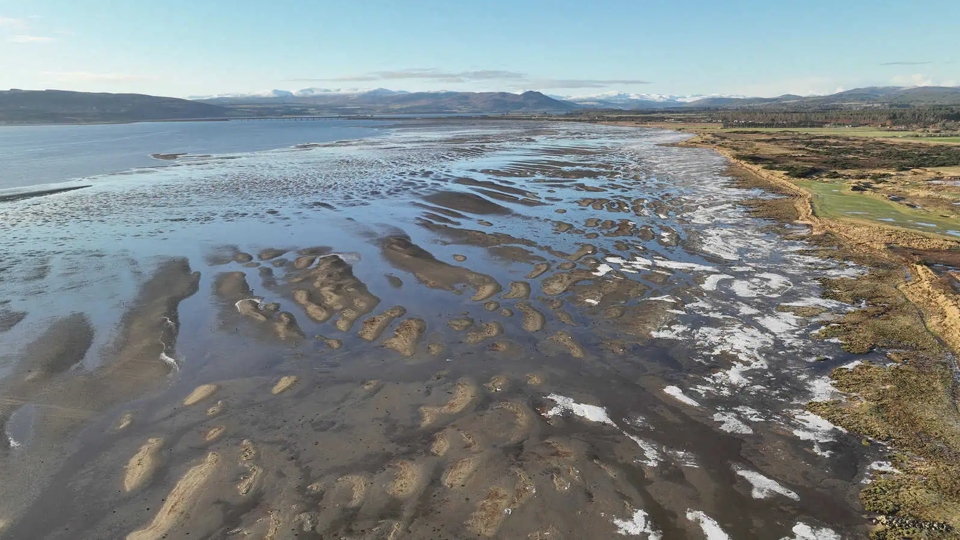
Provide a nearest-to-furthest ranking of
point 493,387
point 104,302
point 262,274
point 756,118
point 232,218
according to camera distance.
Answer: point 493,387 → point 104,302 → point 262,274 → point 232,218 → point 756,118

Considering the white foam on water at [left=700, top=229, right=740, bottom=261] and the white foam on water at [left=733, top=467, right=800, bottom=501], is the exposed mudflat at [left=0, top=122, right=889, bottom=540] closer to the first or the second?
the white foam on water at [left=733, top=467, right=800, bottom=501]

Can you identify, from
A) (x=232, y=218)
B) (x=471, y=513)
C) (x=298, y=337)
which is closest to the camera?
(x=471, y=513)

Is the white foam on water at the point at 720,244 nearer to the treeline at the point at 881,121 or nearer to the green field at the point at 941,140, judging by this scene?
the green field at the point at 941,140

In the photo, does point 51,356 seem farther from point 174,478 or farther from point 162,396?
point 174,478

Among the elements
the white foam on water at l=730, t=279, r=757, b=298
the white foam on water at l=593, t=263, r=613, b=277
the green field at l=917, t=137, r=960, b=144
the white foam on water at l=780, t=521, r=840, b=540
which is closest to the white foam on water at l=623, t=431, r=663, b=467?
the white foam on water at l=780, t=521, r=840, b=540

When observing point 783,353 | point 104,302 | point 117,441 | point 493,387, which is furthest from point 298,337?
point 783,353

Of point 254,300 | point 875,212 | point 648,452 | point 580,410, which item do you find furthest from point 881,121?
point 254,300
